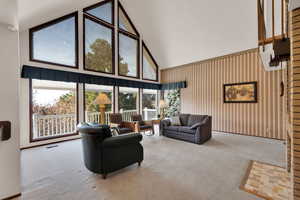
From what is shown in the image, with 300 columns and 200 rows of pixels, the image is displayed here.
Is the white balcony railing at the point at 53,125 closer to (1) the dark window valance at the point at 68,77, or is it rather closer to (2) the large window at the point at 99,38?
(1) the dark window valance at the point at 68,77

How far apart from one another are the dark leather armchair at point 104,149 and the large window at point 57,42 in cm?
330

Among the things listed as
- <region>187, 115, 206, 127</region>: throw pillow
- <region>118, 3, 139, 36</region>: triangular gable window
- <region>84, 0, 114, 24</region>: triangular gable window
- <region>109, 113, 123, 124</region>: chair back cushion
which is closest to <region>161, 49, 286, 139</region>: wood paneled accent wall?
<region>187, 115, 206, 127</region>: throw pillow

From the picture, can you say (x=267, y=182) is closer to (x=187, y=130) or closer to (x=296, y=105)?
(x=296, y=105)

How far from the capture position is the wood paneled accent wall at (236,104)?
15.0 ft

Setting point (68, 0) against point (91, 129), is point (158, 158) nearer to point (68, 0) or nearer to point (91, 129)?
point (91, 129)

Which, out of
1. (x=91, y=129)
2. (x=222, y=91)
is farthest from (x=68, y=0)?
(x=222, y=91)

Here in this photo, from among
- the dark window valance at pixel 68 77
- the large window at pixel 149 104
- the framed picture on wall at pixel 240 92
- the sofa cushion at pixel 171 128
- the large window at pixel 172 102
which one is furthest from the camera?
the large window at pixel 149 104

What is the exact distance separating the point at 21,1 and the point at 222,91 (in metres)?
6.48

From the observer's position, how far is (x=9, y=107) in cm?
182

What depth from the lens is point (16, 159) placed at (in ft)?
6.10

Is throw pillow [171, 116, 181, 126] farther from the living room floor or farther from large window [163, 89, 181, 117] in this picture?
large window [163, 89, 181, 117]

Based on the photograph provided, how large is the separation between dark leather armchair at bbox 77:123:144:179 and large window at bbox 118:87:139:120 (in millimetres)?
3721

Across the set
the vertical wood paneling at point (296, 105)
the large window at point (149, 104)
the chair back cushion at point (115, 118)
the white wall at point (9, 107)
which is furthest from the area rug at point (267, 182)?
the large window at point (149, 104)

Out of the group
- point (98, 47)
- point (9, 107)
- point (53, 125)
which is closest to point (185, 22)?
point (98, 47)
